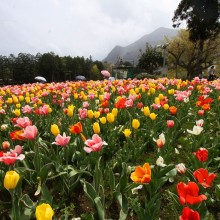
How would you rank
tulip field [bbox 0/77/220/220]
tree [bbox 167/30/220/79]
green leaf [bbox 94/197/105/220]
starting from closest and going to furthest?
tulip field [bbox 0/77/220/220] < green leaf [bbox 94/197/105/220] < tree [bbox 167/30/220/79]

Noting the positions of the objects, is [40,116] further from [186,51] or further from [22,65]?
[22,65]

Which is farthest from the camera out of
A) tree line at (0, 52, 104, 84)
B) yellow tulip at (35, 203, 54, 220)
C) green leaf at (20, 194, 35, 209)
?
tree line at (0, 52, 104, 84)

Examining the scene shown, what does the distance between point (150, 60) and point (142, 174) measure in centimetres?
6323

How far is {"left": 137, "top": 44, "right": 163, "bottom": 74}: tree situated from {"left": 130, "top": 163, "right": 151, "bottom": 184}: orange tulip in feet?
206

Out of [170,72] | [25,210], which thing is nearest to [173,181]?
[25,210]

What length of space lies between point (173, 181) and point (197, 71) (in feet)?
116

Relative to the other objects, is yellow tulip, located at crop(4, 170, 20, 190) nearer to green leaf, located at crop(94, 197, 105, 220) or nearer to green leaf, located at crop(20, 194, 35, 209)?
green leaf, located at crop(20, 194, 35, 209)

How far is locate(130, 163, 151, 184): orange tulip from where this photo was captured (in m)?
2.16

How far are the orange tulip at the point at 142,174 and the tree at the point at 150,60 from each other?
62916 millimetres

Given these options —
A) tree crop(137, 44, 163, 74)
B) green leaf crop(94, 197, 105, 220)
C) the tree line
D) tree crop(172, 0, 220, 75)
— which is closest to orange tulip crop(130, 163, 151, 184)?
green leaf crop(94, 197, 105, 220)

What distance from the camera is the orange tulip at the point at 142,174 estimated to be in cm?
216

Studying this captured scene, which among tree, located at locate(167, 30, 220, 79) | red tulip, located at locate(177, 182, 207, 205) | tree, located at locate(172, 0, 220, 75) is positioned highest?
tree, located at locate(172, 0, 220, 75)

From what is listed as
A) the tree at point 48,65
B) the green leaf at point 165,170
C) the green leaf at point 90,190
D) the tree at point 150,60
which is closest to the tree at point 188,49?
the tree at point 150,60

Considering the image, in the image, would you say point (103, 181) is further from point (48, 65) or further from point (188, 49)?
point (48, 65)
